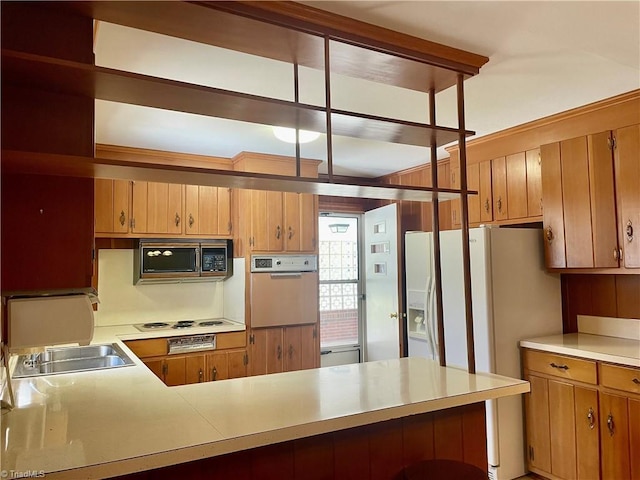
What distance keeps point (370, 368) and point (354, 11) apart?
153 cm

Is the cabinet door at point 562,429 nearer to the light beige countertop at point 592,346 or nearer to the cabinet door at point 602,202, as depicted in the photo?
the light beige countertop at point 592,346

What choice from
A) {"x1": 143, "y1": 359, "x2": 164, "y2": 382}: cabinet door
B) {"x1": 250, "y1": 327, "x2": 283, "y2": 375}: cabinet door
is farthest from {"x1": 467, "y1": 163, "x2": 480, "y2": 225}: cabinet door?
{"x1": 143, "y1": 359, "x2": 164, "y2": 382}: cabinet door

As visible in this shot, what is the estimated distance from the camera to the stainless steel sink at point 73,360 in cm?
255

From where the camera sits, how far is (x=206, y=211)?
4.01m

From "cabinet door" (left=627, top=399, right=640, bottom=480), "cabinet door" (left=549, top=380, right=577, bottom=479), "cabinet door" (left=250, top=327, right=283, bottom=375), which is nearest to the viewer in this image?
"cabinet door" (left=627, top=399, right=640, bottom=480)

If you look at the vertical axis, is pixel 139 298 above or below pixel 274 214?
below

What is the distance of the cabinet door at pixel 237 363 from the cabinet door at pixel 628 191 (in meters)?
2.85

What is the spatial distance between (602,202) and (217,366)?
3.04 meters

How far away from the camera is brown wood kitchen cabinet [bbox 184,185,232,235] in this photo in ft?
12.9

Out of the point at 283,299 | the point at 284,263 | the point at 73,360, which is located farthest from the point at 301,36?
the point at 283,299

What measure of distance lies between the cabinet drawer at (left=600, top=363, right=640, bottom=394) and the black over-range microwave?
2963 mm

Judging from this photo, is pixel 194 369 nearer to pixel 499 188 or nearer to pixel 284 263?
pixel 284 263

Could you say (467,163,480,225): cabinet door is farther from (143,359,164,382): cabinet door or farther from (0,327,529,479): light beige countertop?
(143,359,164,382): cabinet door

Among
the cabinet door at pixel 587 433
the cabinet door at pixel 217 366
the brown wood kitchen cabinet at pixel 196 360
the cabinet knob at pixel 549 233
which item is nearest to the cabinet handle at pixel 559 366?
the cabinet door at pixel 587 433
